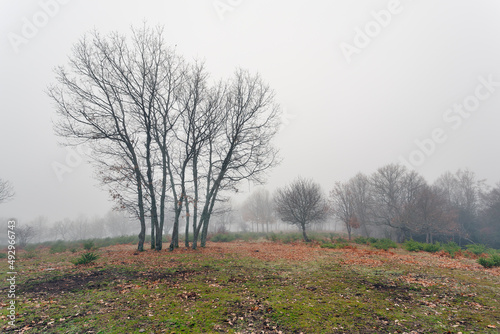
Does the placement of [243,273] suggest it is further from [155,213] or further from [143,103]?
[143,103]

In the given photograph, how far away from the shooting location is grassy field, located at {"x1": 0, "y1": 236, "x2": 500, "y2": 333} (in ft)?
13.6

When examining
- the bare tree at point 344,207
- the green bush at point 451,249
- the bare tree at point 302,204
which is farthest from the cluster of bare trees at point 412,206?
the green bush at point 451,249

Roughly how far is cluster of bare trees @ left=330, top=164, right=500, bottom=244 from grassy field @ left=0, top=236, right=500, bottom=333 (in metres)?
26.3

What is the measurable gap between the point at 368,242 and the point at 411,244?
15.2 ft

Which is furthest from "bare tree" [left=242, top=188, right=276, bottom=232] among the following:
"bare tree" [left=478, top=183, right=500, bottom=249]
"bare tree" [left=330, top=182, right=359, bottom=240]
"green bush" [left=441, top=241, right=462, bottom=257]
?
"green bush" [left=441, top=241, right=462, bottom=257]

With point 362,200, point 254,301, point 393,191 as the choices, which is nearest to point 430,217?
point 393,191

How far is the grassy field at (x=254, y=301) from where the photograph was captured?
414 cm

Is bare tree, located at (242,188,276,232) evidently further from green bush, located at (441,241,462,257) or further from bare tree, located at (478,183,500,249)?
green bush, located at (441,241,462,257)

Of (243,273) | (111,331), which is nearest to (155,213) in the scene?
(243,273)

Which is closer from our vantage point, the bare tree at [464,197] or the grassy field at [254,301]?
the grassy field at [254,301]

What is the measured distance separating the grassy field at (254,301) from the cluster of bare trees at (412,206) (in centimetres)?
2628

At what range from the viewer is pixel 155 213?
14977 millimetres

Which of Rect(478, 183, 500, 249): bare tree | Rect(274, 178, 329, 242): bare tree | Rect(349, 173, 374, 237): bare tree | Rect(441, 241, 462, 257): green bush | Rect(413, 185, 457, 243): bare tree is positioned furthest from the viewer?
Rect(349, 173, 374, 237): bare tree

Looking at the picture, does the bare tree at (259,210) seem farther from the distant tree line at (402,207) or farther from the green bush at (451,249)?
the green bush at (451,249)
